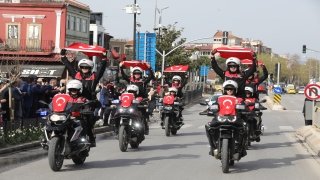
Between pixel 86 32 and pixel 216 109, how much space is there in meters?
52.6

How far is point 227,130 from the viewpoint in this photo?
36.3 ft

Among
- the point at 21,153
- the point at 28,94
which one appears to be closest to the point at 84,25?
the point at 28,94

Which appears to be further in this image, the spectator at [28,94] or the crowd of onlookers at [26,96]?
the spectator at [28,94]

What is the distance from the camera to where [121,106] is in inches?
579

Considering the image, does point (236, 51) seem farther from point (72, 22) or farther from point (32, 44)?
point (72, 22)

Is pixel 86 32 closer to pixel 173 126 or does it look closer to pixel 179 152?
pixel 173 126

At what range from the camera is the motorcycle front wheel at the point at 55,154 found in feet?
34.1

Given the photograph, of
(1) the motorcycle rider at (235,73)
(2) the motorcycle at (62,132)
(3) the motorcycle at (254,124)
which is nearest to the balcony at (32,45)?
(3) the motorcycle at (254,124)

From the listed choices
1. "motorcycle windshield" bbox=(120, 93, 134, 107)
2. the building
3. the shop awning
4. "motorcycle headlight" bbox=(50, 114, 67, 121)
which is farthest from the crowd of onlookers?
the building

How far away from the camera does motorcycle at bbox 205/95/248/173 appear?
10984 mm

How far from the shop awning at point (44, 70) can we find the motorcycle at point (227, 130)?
39.4m

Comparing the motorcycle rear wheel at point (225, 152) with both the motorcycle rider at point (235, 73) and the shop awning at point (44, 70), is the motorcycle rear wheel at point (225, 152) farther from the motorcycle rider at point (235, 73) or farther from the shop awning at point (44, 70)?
the shop awning at point (44, 70)

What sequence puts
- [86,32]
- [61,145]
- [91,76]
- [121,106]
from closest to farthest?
[61,145] → [91,76] → [121,106] → [86,32]

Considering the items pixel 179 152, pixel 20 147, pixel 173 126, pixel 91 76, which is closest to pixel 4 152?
pixel 20 147
